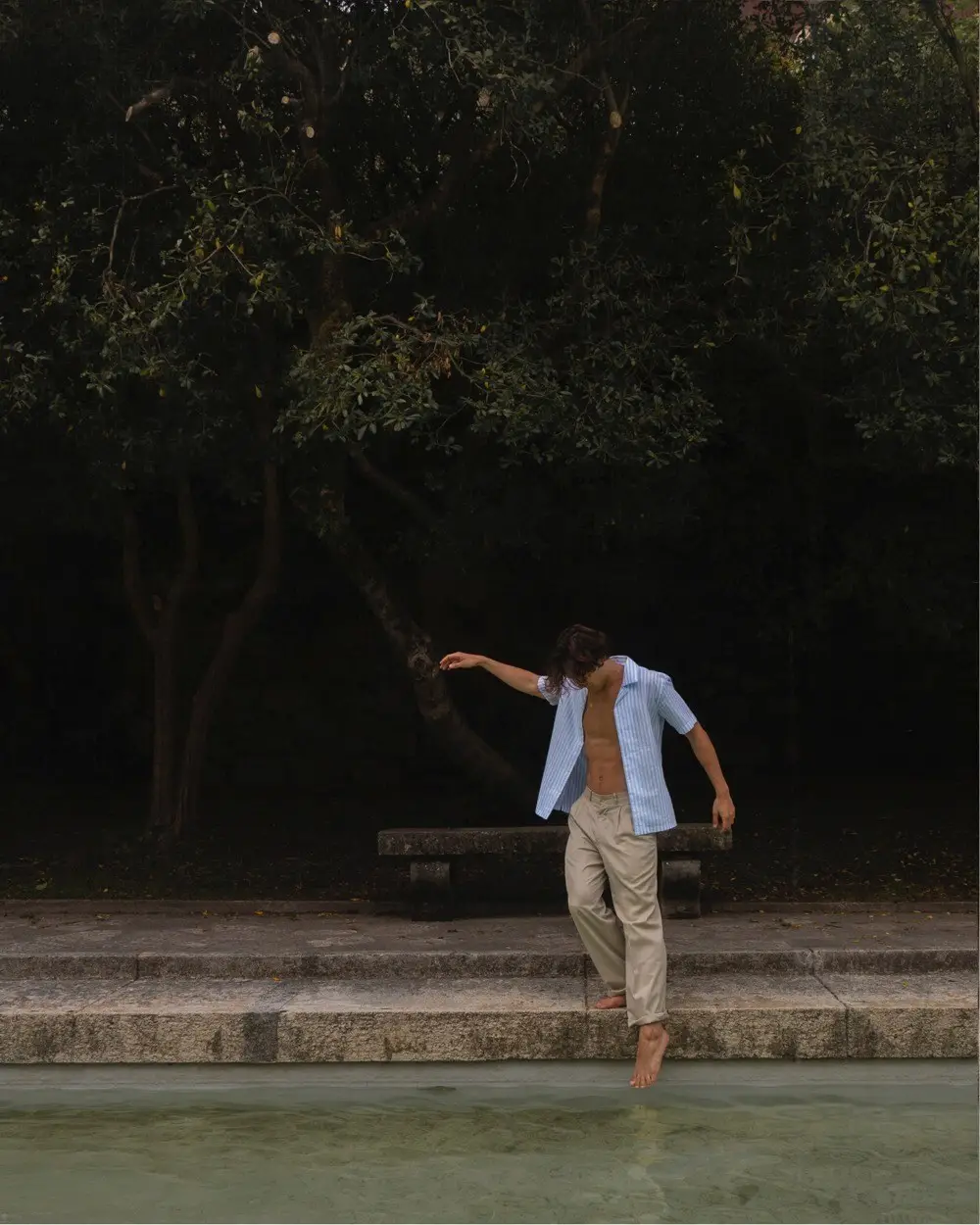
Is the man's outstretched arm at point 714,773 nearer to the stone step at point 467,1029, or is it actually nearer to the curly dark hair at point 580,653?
the curly dark hair at point 580,653

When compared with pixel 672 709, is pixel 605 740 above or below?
below

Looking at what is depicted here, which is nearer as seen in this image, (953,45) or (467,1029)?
(467,1029)

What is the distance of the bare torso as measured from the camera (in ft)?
18.8

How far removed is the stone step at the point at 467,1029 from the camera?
18.6 feet

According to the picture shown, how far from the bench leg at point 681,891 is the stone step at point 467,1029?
1.81 metres

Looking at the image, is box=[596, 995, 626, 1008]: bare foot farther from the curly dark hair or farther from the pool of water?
the curly dark hair

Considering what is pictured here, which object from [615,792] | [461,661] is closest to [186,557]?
[461,661]

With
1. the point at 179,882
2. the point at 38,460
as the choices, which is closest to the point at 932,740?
the point at 179,882

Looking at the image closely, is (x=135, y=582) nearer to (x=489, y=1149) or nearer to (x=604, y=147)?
(x=604, y=147)

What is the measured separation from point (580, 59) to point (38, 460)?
4.36m

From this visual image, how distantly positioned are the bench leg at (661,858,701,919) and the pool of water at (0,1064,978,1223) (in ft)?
7.34

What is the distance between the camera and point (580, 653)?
5625 millimetres

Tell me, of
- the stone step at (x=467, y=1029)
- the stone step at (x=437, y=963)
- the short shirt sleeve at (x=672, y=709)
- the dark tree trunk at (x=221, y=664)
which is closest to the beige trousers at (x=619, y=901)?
the stone step at (x=467, y=1029)

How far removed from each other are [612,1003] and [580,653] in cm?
141
